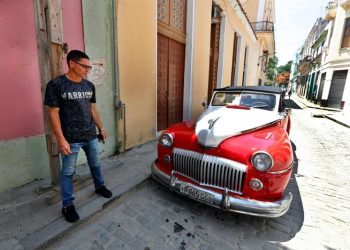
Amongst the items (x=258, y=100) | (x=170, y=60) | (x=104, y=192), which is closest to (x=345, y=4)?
(x=170, y=60)

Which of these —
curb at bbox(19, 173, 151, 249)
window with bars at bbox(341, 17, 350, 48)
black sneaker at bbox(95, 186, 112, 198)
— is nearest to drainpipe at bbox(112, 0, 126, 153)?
curb at bbox(19, 173, 151, 249)

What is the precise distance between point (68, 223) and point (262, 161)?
7.38 ft

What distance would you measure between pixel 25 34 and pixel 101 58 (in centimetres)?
120

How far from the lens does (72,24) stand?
3219 mm

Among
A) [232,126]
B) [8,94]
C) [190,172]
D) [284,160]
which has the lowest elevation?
[190,172]

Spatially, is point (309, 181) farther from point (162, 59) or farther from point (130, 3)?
point (130, 3)

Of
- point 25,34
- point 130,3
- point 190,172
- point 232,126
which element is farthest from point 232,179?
point 130,3

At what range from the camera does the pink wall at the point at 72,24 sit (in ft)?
10.2

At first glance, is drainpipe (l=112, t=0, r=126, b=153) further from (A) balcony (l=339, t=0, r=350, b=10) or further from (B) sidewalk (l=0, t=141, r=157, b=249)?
(A) balcony (l=339, t=0, r=350, b=10)

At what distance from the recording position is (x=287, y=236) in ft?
7.77

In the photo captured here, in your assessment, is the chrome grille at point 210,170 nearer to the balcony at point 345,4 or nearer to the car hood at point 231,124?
the car hood at point 231,124

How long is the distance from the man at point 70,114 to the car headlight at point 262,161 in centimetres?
191

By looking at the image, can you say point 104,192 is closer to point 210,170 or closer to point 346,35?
point 210,170

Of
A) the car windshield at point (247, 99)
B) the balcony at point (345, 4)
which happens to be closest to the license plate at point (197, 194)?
the car windshield at point (247, 99)
